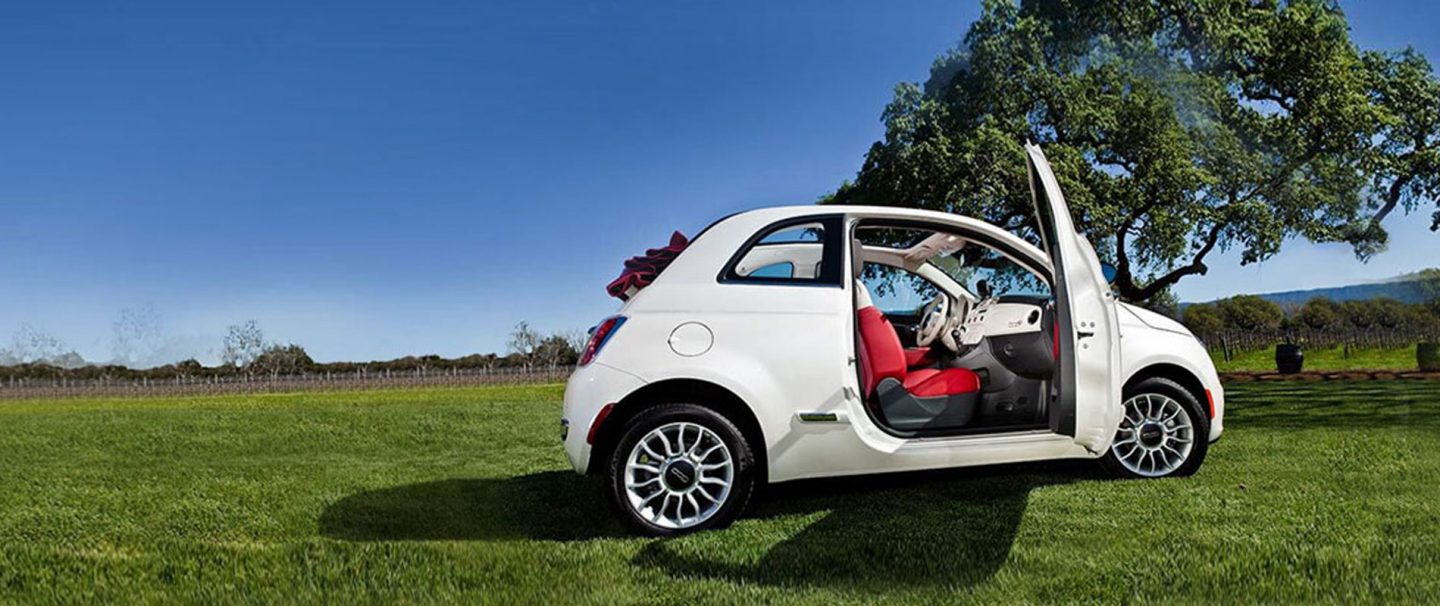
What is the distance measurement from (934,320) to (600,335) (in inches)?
88.2

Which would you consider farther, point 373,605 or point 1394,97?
point 1394,97

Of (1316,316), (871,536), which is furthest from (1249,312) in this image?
(871,536)

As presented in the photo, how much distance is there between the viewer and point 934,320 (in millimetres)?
6266

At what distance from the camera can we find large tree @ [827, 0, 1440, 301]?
23.0 metres

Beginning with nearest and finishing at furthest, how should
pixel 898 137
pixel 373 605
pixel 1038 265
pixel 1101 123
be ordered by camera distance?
pixel 373 605 < pixel 1038 265 < pixel 1101 123 < pixel 898 137

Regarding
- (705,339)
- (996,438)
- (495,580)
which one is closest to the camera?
(495,580)

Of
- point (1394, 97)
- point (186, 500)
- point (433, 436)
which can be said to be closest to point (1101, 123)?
point (1394, 97)

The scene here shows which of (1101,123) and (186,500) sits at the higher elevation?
(1101,123)

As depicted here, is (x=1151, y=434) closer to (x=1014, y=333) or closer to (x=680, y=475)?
(x=1014, y=333)

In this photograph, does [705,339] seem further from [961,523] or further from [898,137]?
[898,137]

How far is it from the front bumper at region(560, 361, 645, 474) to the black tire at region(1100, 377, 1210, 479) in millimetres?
3052

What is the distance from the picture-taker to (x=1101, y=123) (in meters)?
23.2

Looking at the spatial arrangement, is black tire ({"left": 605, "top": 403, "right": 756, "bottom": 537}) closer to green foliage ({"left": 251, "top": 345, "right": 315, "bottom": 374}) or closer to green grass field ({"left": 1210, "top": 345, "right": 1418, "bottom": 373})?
green grass field ({"left": 1210, "top": 345, "right": 1418, "bottom": 373})

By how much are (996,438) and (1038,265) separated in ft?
3.65
